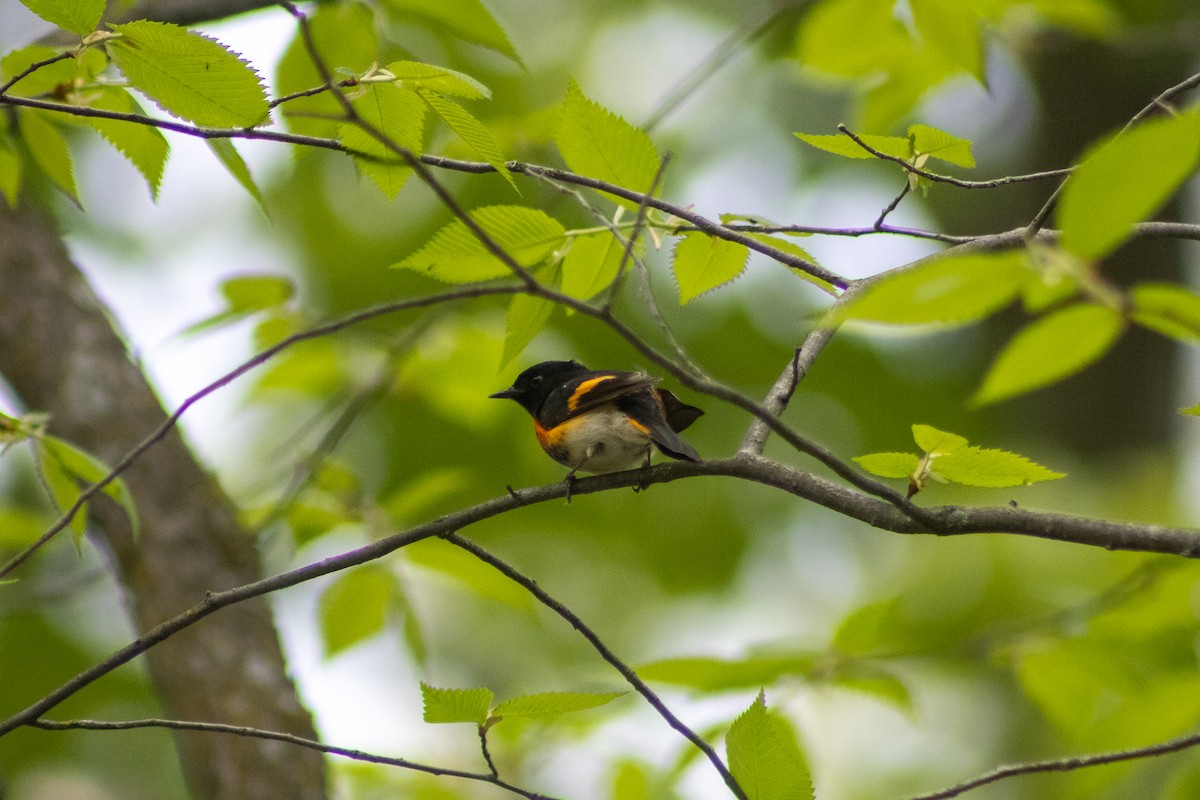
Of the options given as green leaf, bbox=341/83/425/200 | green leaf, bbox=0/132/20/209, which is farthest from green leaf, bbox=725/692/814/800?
green leaf, bbox=0/132/20/209

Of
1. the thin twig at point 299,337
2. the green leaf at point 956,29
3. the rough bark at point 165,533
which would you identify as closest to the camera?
the thin twig at point 299,337

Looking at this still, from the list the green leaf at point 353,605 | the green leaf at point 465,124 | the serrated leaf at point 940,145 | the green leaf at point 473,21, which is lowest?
the green leaf at point 353,605

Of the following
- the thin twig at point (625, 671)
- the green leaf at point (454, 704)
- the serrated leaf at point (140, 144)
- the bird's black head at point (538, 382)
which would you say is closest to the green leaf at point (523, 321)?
the thin twig at point (625, 671)

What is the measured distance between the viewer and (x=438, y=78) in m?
1.88

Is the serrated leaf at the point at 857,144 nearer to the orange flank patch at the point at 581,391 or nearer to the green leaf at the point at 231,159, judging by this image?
the green leaf at the point at 231,159

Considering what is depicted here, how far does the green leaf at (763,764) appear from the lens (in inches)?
68.0

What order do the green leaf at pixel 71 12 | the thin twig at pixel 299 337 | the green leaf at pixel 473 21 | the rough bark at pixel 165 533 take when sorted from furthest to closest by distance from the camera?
the rough bark at pixel 165 533
the green leaf at pixel 473 21
the green leaf at pixel 71 12
the thin twig at pixel 299 337

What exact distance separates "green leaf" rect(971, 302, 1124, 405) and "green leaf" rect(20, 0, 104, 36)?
1.52 meters

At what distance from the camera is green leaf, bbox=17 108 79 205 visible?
7.45 ft

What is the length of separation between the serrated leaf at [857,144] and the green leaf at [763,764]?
1.04 meters

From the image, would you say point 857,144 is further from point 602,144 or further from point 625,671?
point 625,671

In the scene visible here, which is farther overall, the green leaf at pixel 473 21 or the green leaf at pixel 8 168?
the green leaf at pixel 473 21

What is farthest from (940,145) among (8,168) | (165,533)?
(165,533)

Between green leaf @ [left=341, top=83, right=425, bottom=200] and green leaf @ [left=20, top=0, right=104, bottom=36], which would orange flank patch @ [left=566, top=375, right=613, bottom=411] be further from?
green leaf @ [left=20, top=0, right=104, bottom=36]
